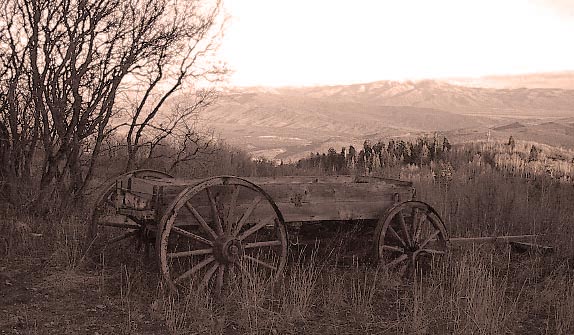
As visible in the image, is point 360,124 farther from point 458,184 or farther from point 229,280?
point 229,280

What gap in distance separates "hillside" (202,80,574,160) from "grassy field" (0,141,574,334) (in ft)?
99.3

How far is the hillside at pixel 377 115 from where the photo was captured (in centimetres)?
6084

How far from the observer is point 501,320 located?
4.54 m

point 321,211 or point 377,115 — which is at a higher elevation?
point 377,115

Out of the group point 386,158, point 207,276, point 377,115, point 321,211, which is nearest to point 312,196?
point 321,211

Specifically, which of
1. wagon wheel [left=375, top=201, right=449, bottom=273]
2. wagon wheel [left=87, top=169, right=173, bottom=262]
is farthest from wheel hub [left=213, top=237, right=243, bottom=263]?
wagon wheel [left=375, top=201, right=449, bottom=273]

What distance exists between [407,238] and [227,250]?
6.94ft

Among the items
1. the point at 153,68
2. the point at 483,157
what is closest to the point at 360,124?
the point at 483,157

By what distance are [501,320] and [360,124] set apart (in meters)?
100

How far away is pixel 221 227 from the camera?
5039 millimetres

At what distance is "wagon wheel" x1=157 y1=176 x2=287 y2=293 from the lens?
4730 mm

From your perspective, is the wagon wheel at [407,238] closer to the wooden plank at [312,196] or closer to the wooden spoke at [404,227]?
the wooden spoke at [404,227]

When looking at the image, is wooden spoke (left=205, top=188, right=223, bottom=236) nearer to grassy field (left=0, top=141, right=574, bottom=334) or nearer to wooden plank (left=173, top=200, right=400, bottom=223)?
Answer: wooden plank (left=173, top=200, right=400, bottom=223)

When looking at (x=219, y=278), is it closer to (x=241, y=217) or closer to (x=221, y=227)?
(x=221, y=227)
